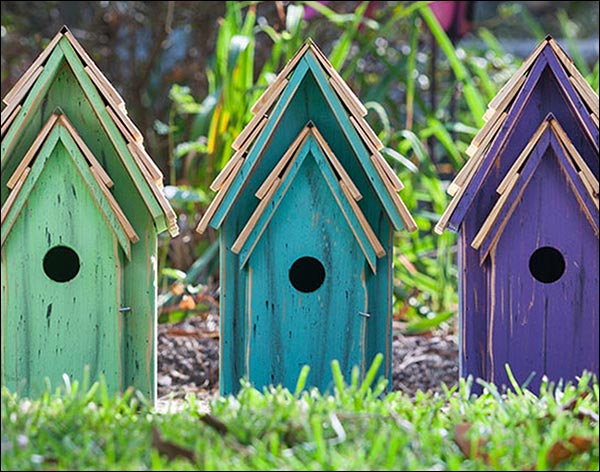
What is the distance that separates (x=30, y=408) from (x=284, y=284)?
115 cm

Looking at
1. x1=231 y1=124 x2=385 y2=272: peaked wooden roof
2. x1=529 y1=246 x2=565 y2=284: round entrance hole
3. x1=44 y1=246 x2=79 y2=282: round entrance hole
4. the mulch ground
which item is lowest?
the mulch ground

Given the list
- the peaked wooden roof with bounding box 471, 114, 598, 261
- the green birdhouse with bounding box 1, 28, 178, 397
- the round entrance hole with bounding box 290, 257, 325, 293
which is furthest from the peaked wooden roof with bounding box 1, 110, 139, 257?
the peaked wooden roof with bounding box 471, 114, 598, 261

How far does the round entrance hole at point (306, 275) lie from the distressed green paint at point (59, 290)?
0.69 metres

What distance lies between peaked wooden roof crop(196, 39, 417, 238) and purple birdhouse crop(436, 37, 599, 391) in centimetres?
21

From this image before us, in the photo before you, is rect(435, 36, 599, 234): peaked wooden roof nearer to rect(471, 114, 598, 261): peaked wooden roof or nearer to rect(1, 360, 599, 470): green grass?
rect(471, 114, 598, 261): peaked wooden roof

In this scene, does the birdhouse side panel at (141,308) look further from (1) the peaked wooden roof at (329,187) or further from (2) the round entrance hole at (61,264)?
(2) the round entrance hole at (61,264)

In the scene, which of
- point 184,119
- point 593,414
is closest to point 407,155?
point 184,119

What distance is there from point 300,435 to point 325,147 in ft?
4.26

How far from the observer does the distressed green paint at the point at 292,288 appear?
3.67m

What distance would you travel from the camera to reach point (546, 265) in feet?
13.0

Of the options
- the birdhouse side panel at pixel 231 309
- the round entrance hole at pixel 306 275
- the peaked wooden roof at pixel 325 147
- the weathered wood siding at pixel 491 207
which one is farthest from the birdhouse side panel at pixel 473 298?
the birdhouse side panel at pixel 231 309

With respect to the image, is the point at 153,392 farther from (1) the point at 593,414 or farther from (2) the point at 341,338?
(1) the point at 593,414

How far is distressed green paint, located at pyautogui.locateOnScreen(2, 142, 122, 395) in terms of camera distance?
3.57 m

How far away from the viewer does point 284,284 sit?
3.67 m
